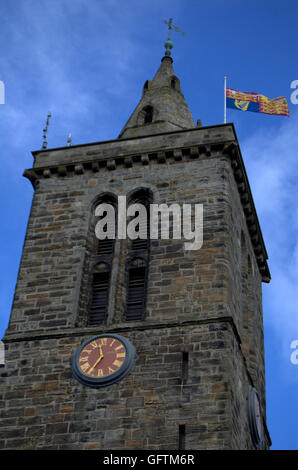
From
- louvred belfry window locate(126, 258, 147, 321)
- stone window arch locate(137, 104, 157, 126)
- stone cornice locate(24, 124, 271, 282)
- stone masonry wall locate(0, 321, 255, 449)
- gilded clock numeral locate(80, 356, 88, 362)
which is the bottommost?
stone masonry wall locate(0, 321, 255, 449)

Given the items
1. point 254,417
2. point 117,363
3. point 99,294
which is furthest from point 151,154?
point 254,417

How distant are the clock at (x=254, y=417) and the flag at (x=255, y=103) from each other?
1071cm

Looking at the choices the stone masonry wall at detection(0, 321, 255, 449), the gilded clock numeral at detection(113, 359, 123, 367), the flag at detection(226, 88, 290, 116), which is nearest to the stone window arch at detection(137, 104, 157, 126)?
the flag at detection(226, 88, 290, 116)

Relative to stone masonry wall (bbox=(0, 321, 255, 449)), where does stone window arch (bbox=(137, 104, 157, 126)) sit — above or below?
above

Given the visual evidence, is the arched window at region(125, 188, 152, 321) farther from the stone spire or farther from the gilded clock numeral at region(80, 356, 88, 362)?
the stone spire

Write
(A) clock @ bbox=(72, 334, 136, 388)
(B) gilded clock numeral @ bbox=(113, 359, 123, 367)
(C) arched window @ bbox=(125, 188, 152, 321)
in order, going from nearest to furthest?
(A) clock @ bbox=(72, 334, 136, 388)
(B) gilded clock numeral @ bbox=(113, 359, 123, 367)
(C) arched window @ bbox=(125, 188, 152, 321)

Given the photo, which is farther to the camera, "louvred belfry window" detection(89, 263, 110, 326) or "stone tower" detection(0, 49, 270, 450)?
"louvred belfry window" detection(89, 263, 110, 326)

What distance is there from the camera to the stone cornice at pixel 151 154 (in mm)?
33531

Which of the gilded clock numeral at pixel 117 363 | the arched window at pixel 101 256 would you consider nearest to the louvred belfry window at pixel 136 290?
the arched window at pixel 101 256

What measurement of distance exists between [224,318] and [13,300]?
6.51 metres

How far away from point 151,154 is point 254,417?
9.07 meters

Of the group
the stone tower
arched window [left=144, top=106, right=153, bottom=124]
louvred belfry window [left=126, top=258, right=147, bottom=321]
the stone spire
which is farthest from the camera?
arched window [left=144, top=106, right=153, bottom=124]

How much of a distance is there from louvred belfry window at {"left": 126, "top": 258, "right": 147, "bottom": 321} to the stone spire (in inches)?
244

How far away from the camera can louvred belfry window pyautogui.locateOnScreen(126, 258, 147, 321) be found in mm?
30578
